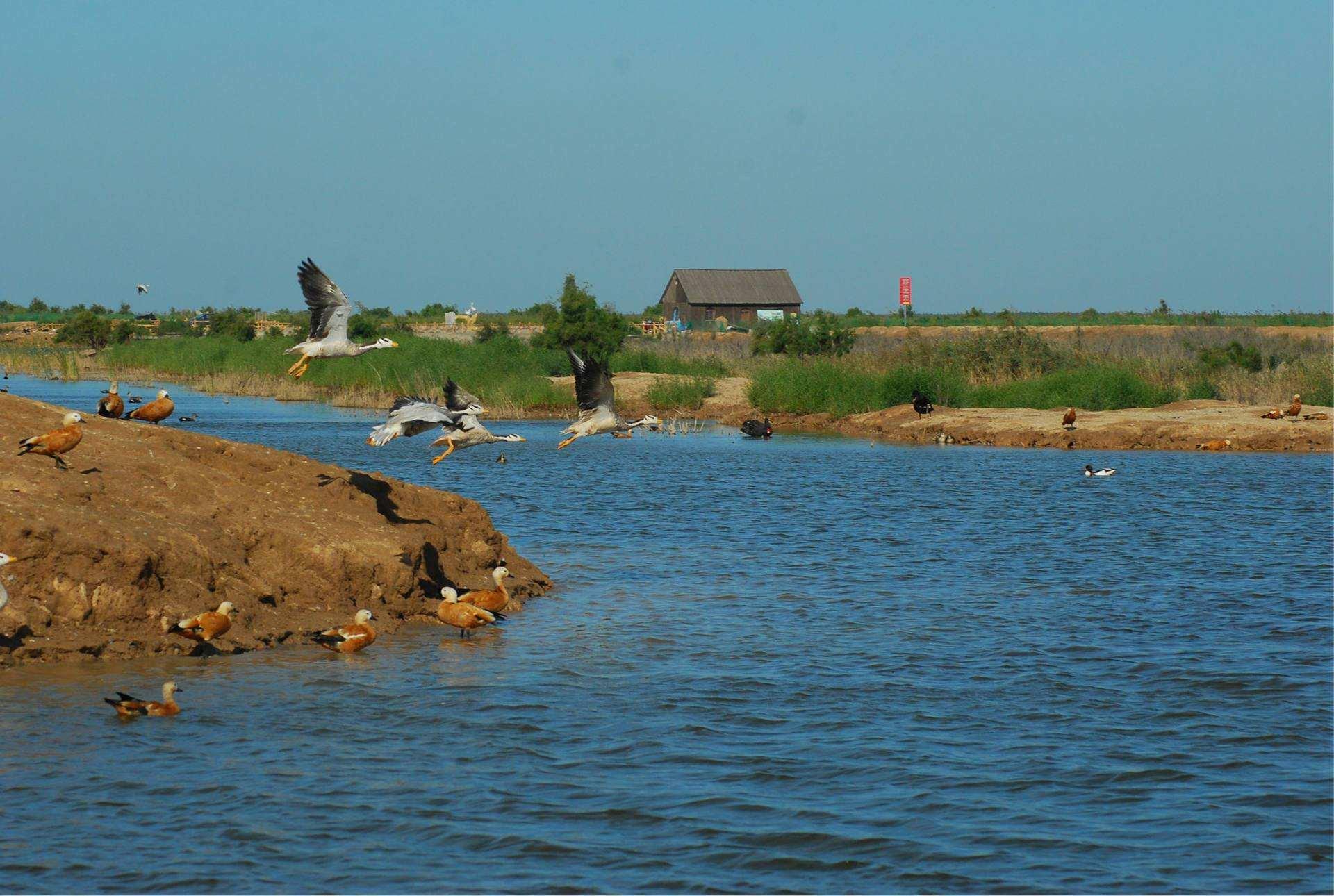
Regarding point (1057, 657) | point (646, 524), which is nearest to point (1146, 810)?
point (1057, 657)

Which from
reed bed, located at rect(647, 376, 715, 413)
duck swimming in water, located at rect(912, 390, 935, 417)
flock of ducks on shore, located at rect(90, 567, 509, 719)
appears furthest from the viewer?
reed bed, located at rect(647, 376, 715, 413)

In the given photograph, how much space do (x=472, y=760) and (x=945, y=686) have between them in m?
4.56

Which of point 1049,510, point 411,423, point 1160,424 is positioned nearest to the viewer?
point 411,423

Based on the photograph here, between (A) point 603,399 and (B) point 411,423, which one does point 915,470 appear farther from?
(B) point 411,423

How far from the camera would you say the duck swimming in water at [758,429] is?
43969mm

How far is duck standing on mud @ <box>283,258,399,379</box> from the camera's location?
15.9 metres

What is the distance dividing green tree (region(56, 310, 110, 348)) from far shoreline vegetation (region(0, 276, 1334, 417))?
12929mm

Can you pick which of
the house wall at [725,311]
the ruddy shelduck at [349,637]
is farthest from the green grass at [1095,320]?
the ruddy shelduck at [349,637]

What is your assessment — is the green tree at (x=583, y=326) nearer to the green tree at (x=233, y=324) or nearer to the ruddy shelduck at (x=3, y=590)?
the green tree at (x=233, y=324)

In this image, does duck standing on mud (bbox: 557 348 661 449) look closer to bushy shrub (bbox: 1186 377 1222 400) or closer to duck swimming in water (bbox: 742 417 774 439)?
duck swimming in water (bbox: 742 417 774 439)

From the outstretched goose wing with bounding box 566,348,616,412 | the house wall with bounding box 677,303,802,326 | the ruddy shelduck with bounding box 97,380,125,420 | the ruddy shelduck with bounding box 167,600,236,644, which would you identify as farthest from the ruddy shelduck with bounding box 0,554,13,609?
the house wall with bounding box 677,303,802,326

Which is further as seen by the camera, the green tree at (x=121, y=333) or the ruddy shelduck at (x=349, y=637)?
the green tree at (x=121, y=333)

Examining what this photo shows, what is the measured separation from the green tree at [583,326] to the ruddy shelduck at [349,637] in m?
44.9

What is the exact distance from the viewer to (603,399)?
1730 cm
